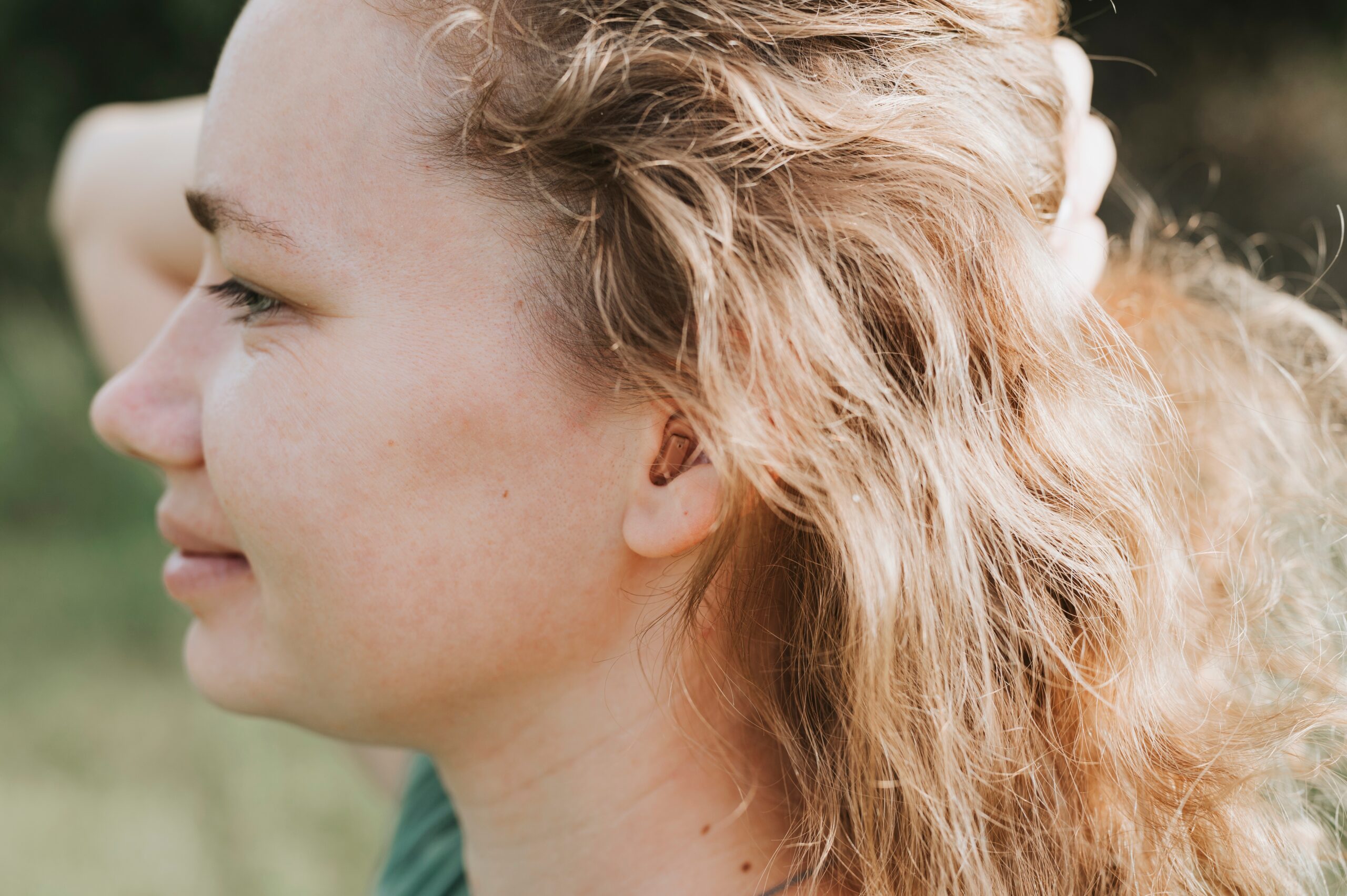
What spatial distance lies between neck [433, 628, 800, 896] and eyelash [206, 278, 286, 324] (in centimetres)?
48

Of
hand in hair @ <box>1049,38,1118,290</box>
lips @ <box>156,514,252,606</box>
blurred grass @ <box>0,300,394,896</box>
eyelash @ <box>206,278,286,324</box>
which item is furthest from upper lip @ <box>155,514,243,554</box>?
blurred grass @ <box>0,300,394,896</box>

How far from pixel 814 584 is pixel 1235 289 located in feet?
2.97

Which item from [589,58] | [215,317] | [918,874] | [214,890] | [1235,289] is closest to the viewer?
[589,58]

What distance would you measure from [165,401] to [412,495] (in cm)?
35

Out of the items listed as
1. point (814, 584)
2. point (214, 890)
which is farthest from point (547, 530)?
point (214, 890)

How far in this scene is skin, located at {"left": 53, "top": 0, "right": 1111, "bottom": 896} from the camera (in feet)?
3.48

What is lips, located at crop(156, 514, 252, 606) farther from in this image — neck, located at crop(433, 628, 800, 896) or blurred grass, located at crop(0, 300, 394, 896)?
blurred grass, located at crop(0, 300, 394, 896)

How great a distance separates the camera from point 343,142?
1.07 meters

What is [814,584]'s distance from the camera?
42.8 inches

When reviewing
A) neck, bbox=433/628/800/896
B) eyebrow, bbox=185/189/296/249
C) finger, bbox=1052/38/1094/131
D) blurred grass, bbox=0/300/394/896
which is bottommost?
blurred grass, bbox=0/300/394/896

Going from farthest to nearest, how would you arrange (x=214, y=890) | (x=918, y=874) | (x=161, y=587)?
(x=161, y=587)
(x=214, y=890)
(x=918, y=874)

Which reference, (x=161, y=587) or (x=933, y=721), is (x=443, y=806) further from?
(x=161, y=587)

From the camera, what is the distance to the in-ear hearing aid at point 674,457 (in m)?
1.08

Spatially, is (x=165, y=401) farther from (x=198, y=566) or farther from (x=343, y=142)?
(x=343, y=142)
